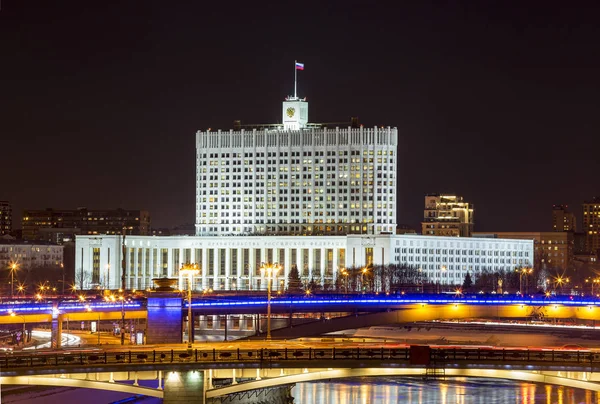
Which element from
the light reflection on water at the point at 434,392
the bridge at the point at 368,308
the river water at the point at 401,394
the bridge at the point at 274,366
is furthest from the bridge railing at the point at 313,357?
the bridge at the point at 368,308

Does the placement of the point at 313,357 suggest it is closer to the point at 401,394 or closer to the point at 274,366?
the point at 274,366

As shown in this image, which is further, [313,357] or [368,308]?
[368,308]

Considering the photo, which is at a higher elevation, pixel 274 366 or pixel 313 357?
pixel 313 357

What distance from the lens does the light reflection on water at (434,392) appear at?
126125 mm

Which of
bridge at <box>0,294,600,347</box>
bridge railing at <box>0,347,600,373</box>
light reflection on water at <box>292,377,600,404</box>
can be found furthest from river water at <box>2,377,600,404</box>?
bridge railing at <box>0,347,600,373</box>

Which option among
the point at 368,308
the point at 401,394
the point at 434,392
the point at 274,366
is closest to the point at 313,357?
the point at 274,366

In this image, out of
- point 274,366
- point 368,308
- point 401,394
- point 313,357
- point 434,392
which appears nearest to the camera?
point 274,366

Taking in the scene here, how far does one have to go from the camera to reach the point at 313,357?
8719 centimetres

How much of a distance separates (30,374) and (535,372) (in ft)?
98.4

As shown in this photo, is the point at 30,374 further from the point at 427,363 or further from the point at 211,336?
the point at 211,336

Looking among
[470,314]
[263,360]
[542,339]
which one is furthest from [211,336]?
[263,360]

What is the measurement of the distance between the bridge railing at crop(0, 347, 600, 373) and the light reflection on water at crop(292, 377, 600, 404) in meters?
37.7

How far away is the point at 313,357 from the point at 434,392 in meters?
47.5

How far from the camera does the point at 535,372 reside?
85.5 m
